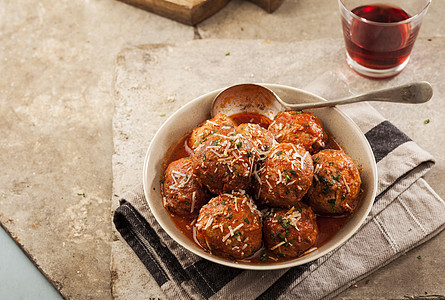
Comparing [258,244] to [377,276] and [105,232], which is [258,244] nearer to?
[377,276]

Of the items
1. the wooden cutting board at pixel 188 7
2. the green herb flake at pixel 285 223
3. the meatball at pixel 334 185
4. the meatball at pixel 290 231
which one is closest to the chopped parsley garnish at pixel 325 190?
the meatball at pixel 334 185

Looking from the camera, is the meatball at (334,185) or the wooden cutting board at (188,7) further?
the wooden cutting board at (188,7)

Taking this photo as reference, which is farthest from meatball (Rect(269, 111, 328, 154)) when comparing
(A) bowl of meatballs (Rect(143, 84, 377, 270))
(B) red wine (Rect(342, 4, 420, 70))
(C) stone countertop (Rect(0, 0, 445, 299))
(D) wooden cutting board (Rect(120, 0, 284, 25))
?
(D) wooden cutting board (Rect(120, 0, 284, 25))

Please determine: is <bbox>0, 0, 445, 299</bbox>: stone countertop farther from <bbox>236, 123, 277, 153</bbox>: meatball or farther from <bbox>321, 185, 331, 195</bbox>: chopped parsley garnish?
<bbox>236, 123, 277, 153</bbox>: meatball

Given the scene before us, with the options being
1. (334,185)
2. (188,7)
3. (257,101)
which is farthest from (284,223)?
(188,7)

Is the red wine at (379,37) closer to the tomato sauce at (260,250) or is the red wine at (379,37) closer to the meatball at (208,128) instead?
the tomato sauce at (260,250)

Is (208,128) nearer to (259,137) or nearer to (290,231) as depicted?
(259,137)
